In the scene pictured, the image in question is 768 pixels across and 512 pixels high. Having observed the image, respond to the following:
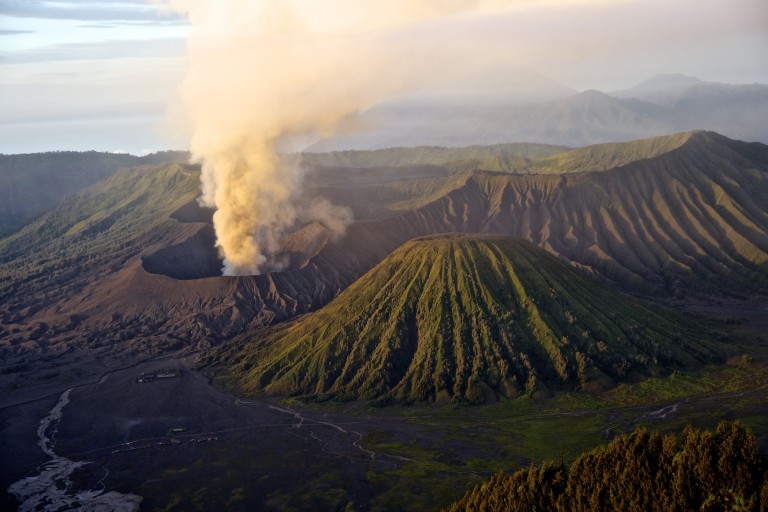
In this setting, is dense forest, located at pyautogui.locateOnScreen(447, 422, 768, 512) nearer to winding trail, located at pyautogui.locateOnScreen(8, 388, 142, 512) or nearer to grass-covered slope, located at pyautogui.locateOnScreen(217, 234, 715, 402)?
winding trail, located at pyautogui.locateOnScreen(8, 388, 142, 512)

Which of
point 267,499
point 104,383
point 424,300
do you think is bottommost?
point 267,499

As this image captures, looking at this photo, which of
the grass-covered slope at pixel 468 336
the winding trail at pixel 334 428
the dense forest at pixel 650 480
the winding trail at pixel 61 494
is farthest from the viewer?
the grass-covered slope at pixel 468 336

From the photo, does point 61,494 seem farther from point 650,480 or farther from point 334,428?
point 650,480

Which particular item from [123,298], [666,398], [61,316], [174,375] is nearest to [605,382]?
[666,398]

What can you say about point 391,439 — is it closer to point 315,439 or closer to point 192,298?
point 315,439

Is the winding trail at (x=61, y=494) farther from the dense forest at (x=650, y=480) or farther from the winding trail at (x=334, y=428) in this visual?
the dense forest at (x=650, y=480)

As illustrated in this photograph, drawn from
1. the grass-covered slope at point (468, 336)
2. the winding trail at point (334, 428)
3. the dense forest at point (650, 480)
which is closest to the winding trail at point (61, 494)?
the winding trail at point (334, 428)

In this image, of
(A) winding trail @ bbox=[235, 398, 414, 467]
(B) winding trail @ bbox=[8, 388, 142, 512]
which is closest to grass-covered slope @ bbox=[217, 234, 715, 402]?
(A) winding trail @ bbox=[235, 398, 414, 467]
